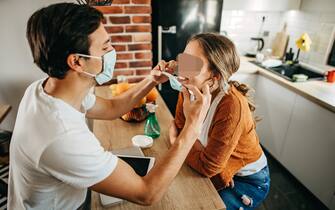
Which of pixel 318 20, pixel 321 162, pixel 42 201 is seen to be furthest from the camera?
pixel 318 20

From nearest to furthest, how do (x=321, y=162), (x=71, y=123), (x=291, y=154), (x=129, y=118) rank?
(x=71, y=123)
(x=129, y=118)
(x=321, y=162)
(x=291, y=154)

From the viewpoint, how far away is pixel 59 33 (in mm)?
744

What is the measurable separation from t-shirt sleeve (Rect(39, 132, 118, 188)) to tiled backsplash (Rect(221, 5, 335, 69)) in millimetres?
2296

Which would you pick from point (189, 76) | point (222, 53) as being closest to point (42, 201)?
point (189, 76)

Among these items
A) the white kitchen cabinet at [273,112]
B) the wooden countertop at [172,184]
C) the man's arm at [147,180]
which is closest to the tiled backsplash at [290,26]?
the white kitchen cabinet at [273,112]

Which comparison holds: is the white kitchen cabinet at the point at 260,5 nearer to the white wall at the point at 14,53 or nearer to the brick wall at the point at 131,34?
the brick wall at the point at 131,34

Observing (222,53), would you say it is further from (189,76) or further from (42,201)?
(42,201)

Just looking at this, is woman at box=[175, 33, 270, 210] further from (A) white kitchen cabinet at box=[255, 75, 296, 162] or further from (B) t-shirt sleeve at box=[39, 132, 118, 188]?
(A) white kitchen cabinet at box=[255, 75, 296, 162]

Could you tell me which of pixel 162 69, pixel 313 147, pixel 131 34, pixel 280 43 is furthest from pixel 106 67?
pixel 280 43

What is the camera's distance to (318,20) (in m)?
2.26

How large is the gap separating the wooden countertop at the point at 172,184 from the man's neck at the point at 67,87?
0.38 metres

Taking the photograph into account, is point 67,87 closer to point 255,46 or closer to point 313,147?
point 313,147

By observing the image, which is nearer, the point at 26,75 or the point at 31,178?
the point at 31,178

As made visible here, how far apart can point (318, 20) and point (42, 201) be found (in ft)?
8.53
